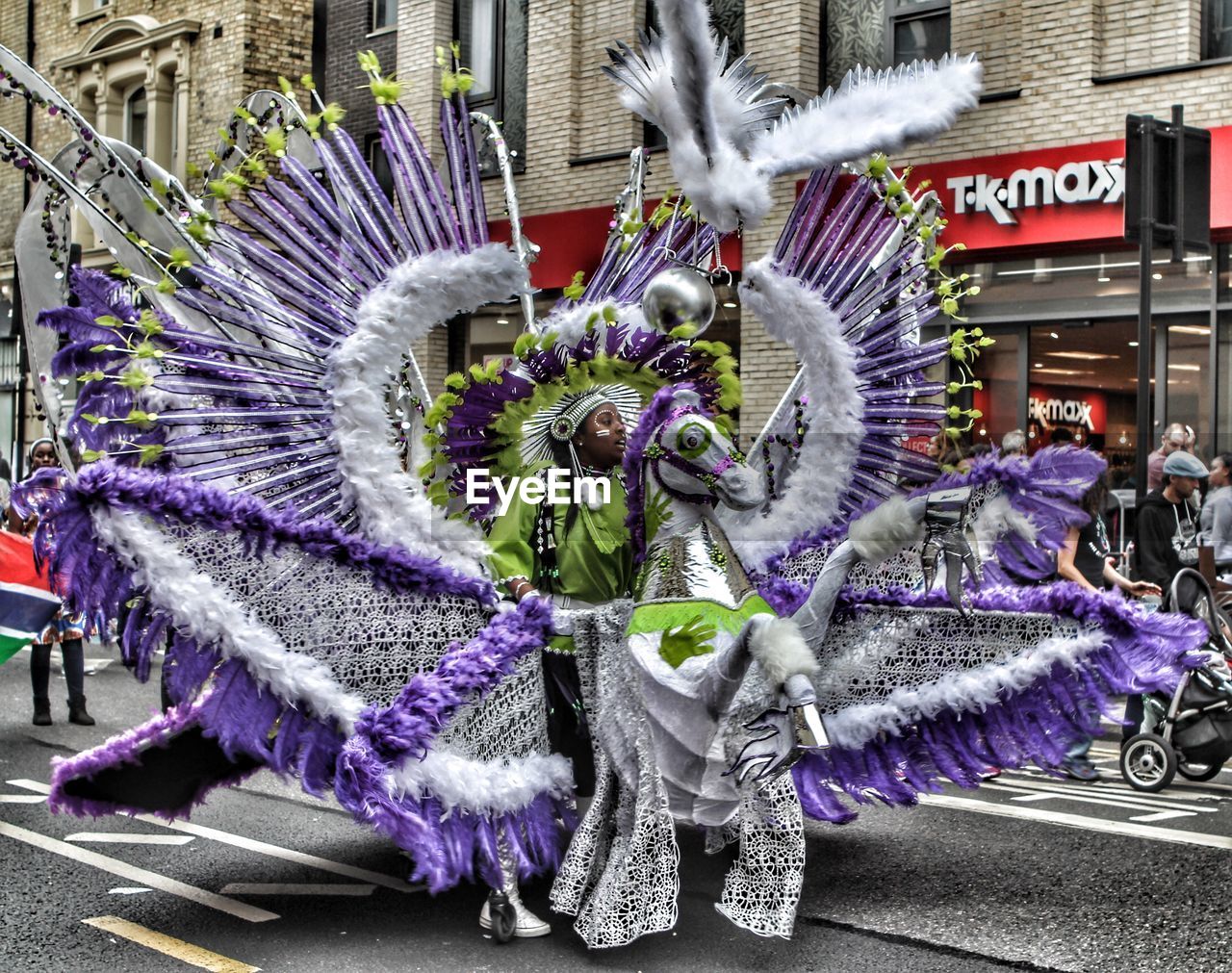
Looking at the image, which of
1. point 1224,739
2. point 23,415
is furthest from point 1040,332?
point 23,415

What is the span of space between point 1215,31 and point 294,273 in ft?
30.2

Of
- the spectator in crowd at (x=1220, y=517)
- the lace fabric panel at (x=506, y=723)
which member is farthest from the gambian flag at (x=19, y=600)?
the spectator in crowd at (x=1220, y=517)

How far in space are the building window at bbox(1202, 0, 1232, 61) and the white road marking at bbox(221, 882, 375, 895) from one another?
9665 mm

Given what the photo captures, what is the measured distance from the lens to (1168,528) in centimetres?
875

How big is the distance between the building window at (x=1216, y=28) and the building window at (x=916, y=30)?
236 centimetres

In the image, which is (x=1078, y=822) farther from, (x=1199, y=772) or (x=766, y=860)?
(x=766, y=860)

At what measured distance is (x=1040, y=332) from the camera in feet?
43.0

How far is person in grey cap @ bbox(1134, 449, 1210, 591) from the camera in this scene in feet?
28.6

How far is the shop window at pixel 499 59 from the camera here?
56.6 ft

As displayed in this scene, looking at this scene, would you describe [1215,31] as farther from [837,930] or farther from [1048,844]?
[837,930]

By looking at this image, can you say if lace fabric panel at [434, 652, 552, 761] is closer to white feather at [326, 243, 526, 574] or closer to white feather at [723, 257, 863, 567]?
white feather at [326, 243, 526, 574]

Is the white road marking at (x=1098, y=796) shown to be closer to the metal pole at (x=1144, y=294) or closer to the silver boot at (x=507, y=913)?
the metal pole at (x=1144, y=294)

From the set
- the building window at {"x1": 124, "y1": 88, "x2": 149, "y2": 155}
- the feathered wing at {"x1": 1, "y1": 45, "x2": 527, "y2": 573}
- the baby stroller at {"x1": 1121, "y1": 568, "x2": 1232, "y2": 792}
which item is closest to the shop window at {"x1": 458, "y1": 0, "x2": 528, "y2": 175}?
the building window at {"x1": 124, "y1": 88, "x2": 149, "y2": 155}

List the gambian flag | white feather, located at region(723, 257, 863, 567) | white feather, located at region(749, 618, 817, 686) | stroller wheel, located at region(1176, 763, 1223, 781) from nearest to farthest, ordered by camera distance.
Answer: white feather, located at region(749, 618, 817, 686) < white feather, located at region(723, 257, 863, 567) < stroller wheel, located at region(1176, 763, 1223, 781) < the gambian flag
